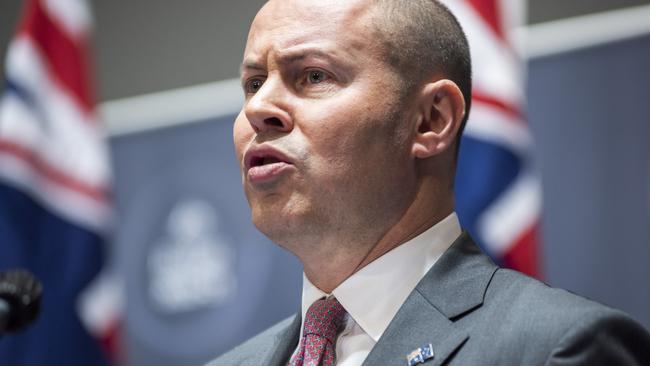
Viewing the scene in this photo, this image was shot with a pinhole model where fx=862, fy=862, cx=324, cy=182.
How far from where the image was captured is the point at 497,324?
5.22 ft

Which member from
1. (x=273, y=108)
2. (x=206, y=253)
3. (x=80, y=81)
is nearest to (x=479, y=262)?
(x=273, y=108)

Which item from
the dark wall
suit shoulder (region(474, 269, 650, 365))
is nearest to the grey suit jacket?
suit shoulder (region(474, 269, 650, 365))

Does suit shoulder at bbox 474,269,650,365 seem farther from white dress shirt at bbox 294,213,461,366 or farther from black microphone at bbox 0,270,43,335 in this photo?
black microphone at bbox 0,270,43,335

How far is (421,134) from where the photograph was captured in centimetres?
192

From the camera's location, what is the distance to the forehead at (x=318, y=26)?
74.0 inches

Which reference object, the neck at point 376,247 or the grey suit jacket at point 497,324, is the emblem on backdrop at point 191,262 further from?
the grey suit jacket at point 497,324

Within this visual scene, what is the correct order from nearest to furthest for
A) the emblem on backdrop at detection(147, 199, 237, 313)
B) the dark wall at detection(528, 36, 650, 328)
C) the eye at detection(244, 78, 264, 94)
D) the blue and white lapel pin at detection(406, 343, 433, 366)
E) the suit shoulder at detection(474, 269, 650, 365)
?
the suit shoulder at detection(474, 269, 650, 365), the blue and white lapel pin at detection(406, 343, 433, 366), the eye at detection(244, 78, 264, 94), the dark wall at detection(528, 36, 650, 328), the emblem on backdrop at detection(147, 199, 237, 313)

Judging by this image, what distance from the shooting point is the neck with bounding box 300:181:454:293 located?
1.87 meters

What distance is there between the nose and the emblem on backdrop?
9.81 ft

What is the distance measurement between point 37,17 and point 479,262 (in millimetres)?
3060

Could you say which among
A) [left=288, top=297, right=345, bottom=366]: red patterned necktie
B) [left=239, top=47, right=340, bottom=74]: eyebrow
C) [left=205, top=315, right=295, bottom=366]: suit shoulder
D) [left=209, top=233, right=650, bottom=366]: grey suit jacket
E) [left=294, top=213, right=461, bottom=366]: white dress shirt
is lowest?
[left=205, top=315, right=295, bottom=366]: suit shoulder

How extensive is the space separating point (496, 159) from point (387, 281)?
5.24 feet

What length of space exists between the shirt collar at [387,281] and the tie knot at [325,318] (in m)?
0.02

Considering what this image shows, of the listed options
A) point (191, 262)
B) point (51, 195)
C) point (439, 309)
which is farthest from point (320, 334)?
point (191, 262)
